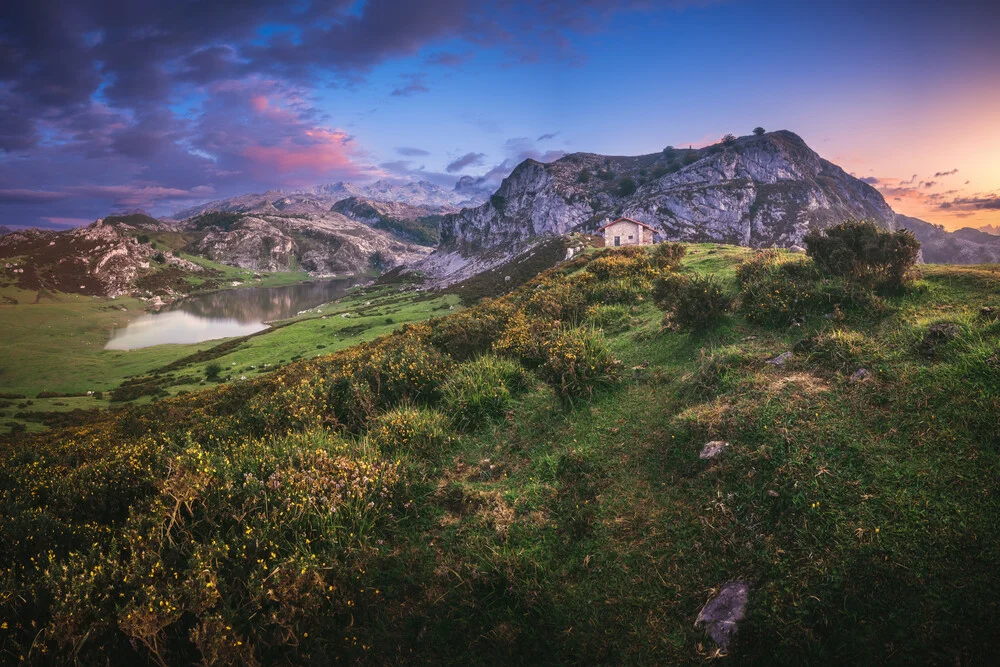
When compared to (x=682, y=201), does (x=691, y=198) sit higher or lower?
higher

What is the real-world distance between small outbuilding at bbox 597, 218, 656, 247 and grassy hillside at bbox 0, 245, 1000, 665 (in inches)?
2305

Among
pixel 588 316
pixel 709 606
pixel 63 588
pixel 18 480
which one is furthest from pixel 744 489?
pixel 18 480

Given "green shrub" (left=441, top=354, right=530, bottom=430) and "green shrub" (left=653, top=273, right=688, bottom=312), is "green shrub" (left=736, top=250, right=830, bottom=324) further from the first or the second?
"green shrub" (left=441, top=354, right=530, bottom=430)

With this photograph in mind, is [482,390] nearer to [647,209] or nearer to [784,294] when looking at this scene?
[784,294]

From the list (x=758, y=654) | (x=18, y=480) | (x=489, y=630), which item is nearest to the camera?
(x=758, y=654)

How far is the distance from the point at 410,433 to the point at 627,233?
2534 inches

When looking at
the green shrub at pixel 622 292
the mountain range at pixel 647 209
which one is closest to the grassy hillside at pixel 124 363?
the green shrub at pixel 622 292

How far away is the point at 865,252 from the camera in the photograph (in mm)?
9938

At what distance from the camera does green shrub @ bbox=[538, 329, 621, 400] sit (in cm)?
881

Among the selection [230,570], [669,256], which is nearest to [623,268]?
[669,256]

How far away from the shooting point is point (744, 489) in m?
5.30

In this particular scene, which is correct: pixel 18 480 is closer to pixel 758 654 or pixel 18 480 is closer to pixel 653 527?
pixel 653 527

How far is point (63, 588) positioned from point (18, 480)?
13.4ft

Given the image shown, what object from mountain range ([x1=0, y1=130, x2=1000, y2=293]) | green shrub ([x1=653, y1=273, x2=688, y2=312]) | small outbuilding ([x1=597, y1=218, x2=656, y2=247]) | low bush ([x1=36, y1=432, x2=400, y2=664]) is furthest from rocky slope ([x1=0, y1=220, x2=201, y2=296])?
green shrub ([x1=653, y1=273, x2=688, y2=312])
